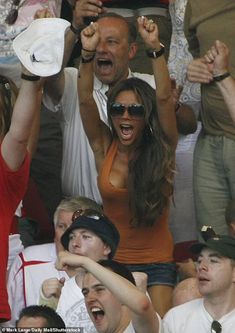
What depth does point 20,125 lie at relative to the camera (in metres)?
6.94

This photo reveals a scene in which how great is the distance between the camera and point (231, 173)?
875 centimetres

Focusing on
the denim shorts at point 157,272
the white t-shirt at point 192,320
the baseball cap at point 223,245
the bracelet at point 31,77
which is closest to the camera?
the bracelet at point 31,77

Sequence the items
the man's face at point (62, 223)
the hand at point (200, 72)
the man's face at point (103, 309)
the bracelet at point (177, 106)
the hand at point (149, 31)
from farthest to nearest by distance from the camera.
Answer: the bracelet at point (177, 106) → the hand at point (200, 72) → the man's face at point (62, 223) → the hand at point (149, 31) → the man's face at point (103, 309)

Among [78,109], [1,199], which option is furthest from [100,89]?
[1,199]

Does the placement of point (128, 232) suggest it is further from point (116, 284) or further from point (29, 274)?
point (116, 284)

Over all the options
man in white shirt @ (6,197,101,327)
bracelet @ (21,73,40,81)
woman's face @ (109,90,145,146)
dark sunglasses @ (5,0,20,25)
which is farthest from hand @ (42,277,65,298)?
dark sunglasses @ (5,0,20,25)

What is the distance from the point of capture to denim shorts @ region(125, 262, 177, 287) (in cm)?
839

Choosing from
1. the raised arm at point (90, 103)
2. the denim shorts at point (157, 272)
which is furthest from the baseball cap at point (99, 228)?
the raised arm at point (90, 103)

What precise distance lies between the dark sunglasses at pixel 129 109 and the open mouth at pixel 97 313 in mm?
1696

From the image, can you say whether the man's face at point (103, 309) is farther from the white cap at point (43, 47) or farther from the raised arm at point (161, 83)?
the raised arm at point (161, 83)

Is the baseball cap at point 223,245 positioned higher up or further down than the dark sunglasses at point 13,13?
further down

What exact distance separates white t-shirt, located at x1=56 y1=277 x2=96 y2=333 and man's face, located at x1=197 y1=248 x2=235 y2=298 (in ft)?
2.09

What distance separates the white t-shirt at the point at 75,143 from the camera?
8.84m

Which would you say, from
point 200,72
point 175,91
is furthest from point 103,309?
point 175,91
